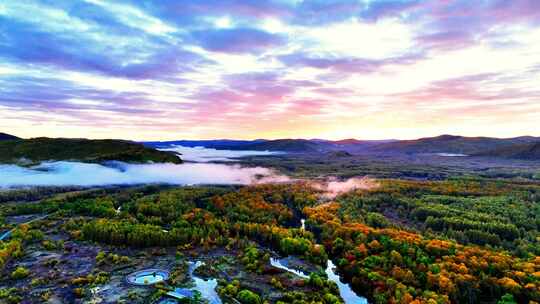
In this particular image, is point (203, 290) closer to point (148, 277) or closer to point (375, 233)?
point (148, 277)

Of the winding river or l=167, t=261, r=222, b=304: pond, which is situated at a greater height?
l=167, t=261, r=222, b=304: pond

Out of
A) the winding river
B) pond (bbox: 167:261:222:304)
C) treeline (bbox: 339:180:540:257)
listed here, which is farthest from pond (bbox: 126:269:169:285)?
treeline (bbox: 339:180:540:257)

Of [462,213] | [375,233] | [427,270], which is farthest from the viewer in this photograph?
[462,213]

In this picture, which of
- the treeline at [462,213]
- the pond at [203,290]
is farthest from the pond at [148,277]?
the treeline at [462,213]

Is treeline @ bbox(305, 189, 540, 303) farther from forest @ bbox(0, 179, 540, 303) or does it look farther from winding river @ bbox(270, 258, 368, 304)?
winding river @ bbox(270, 258, 368, 304)

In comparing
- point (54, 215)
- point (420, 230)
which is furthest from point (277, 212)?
point (54, 215)

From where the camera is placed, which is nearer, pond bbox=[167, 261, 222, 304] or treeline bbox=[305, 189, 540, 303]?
treeline bbox=[305, 189, 540, 303]

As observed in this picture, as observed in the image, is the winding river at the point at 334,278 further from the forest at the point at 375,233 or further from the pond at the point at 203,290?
the pond at the point at 203,290

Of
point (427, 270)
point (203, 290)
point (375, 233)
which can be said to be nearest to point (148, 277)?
point (203, 290)
